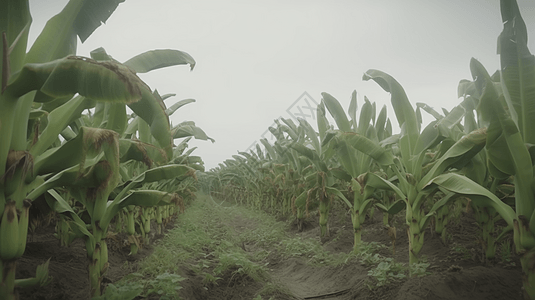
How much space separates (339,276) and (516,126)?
114 inches

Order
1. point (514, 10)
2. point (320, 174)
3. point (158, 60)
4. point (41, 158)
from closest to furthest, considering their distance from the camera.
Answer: point (41, 158)
point (514, 10)
point (158, 60)
point (320, 174)

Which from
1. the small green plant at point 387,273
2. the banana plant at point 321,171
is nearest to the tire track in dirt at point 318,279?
the small green plant at point 387,273

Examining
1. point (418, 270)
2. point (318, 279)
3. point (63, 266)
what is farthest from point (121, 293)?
point (318, 279)

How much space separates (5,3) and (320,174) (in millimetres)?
4487

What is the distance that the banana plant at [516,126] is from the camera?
210 cm

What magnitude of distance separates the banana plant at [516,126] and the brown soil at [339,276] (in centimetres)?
60

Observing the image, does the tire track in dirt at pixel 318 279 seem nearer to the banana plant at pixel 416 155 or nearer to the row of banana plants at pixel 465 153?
the row of banana plants at pixel 465 153

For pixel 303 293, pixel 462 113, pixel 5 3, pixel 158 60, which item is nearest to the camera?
pixel 5 3

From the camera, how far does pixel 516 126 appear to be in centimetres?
211

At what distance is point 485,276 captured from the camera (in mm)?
2645

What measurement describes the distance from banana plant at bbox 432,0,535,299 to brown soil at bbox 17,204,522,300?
23.6 inches

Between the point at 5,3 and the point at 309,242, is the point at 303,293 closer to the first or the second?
the point at 309,242

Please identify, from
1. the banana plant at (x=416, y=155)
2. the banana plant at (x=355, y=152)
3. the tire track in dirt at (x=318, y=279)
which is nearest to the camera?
the banana plant at (x=416, y=155)

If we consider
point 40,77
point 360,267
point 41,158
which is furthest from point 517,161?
point 41,158
